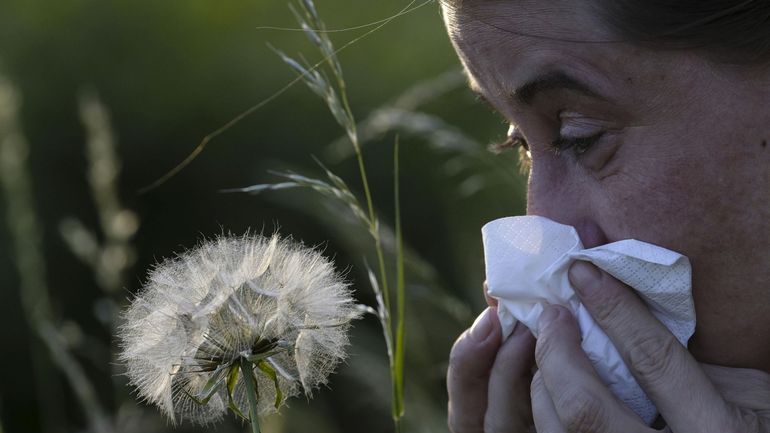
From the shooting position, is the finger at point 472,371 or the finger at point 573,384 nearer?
the finger at point 573,384

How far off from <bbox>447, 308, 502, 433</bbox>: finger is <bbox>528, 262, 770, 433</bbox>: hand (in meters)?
0.27

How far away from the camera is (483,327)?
2467mm

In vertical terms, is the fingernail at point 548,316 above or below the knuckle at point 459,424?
above

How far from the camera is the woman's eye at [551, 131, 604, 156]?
2.15m

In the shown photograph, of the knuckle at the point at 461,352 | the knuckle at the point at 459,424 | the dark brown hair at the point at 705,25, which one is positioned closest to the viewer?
the dark brown hair at the point at 705,25

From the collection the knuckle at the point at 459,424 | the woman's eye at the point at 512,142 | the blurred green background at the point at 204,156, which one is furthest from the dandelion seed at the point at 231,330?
the blurred green background at the point at 204,156

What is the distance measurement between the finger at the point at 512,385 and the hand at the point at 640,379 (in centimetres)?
21

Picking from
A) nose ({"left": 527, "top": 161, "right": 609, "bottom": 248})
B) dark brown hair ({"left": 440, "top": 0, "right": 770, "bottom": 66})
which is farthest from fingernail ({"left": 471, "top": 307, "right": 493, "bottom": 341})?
dark brown hair ({"left": 440, "top": 0, "right": 770, "bottom": 66})

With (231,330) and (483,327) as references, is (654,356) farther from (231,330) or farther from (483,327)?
(231,330)

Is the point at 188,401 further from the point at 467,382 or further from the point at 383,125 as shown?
the point at 383,125

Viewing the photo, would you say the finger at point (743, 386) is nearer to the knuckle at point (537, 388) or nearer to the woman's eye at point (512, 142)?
the knuckle at point (537, 388)

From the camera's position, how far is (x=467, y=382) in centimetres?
263

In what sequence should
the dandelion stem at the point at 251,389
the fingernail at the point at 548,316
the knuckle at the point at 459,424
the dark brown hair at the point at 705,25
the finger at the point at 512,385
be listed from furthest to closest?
1. the knuckle at the point at 459,424
2. the finger at the point at 512,385
3. the fingernail at the point at 548,316
4. the dark brown hair at the point at 705,25
5. the dandelion stem at the point at 251,389

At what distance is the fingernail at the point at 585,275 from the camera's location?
2162 mm
